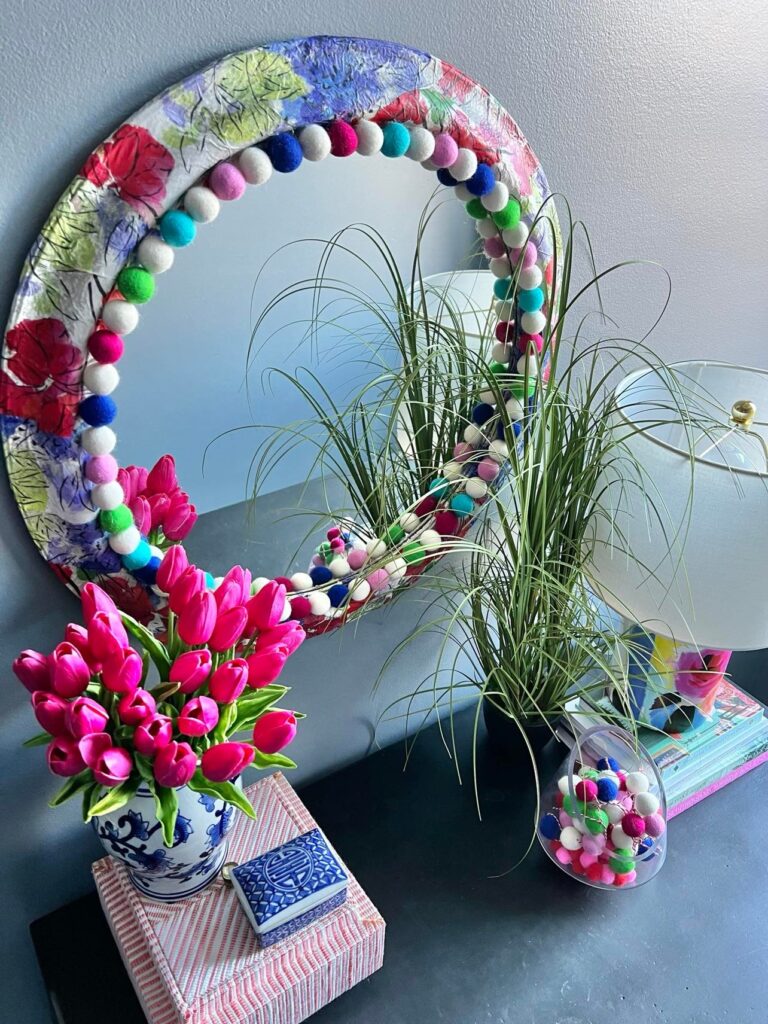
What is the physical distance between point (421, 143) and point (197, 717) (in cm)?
55

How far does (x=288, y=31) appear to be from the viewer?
0.69 metres

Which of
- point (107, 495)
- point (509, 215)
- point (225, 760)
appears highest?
point (509, 215)

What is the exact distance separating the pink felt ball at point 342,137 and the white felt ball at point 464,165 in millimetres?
118

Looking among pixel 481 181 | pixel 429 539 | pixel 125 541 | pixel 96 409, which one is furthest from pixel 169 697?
pixel 481 181

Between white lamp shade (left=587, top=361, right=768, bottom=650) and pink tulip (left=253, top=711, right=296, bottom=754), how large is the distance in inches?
16.6

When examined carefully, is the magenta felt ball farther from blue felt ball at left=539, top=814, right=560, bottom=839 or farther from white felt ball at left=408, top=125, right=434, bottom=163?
blue felt ball at left=539, top=814, right=560, bottom=839

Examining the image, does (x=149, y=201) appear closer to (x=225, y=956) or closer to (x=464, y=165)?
(x=464, y=165)

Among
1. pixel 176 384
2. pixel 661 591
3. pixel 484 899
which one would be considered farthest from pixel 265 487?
pixel 484 899

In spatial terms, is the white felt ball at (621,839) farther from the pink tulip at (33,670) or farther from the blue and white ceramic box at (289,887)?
the pink tulip at (33,670)

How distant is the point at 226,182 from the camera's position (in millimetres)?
662

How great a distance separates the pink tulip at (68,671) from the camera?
63 cm

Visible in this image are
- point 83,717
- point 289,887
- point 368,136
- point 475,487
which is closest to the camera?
point 83,717

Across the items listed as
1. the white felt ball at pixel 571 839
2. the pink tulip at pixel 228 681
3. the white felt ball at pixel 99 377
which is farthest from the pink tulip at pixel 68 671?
the white felt ball at pixel 571 839

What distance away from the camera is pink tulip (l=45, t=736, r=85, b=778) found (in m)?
0.62
